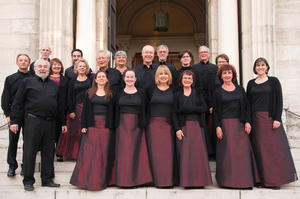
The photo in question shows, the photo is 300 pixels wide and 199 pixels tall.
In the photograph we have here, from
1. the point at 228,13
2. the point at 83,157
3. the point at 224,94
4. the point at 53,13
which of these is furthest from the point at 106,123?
the point at 228,13

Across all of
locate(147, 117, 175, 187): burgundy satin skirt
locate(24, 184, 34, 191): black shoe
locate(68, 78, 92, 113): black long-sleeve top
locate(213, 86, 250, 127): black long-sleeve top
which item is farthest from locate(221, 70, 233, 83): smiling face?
locate(24, 184, 34, 191): black shoe

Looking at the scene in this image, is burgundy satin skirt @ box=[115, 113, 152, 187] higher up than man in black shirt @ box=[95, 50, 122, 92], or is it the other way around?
man in black shirt @ box=[95, 50, 122, 92]

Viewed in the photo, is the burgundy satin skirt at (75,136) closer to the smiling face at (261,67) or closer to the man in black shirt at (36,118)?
the man in black shirt at (36,118)

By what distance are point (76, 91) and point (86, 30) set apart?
2.99 metres

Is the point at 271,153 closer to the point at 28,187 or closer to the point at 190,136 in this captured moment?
the point at 190,136

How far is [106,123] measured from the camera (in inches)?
200

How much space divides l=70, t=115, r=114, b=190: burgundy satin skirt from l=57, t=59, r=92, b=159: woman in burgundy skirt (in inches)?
26.7

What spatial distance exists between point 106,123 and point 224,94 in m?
1.77

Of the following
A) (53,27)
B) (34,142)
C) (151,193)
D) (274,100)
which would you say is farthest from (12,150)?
(274,100)

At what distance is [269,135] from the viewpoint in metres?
4.96

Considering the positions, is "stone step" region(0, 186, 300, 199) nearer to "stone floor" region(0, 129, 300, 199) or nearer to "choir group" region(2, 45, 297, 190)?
"stone floor" region(0, 129, 300, 199)

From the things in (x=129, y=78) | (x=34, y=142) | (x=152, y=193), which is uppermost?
(x=129, y=78)

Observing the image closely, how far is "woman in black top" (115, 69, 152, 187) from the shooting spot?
16.1ft

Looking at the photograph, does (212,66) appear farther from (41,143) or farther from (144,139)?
(41,143)
